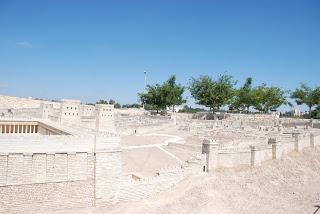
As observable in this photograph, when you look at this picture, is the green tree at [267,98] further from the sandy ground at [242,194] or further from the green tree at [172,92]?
the sandy ground at [242,194]

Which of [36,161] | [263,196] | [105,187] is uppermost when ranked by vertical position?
[36,161]

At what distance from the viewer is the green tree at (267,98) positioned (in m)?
Result: 55.0

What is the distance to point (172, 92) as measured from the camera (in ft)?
186

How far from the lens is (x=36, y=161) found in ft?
47.3

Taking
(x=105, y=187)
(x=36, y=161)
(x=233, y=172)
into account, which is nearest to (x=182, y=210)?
(x=105, y=187)

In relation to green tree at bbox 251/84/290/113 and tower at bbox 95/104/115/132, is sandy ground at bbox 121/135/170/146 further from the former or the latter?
green tree at bbox 251/84/290/113

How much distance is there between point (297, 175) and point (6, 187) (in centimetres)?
2069

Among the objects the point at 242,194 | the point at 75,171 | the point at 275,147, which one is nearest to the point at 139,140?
the point at 242,194

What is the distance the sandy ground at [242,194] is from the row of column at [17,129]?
12.7 metres

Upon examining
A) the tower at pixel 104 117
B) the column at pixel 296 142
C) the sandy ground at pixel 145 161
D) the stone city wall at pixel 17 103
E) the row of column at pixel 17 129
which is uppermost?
the stone city wall at pixel 17 103

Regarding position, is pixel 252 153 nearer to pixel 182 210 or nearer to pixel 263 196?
pixel 263 196

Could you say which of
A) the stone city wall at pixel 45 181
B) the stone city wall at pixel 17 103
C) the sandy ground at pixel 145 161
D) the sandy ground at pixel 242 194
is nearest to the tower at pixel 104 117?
the sandy ground at pixel 145 161

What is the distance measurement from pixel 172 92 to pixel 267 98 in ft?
53.7

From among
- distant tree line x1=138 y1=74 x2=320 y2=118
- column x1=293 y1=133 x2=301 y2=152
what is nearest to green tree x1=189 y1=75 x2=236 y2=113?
distant tree line x1=138 y1=74 x2=320 y2=118
